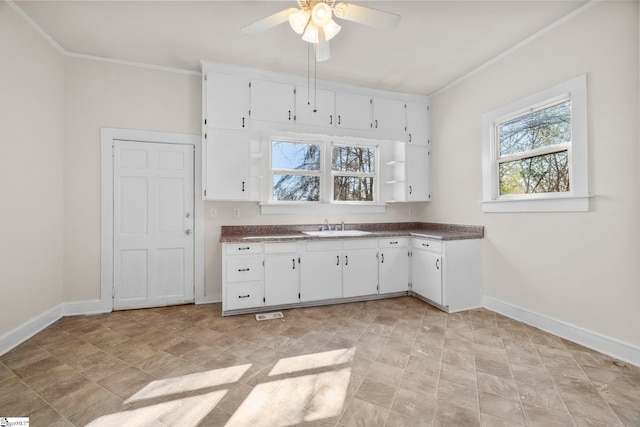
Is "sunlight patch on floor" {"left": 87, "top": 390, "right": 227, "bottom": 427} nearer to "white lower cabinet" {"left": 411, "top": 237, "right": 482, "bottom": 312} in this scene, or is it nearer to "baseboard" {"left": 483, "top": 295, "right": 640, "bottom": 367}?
"white lower cabinet" {"left": 411, "top": 237, "right": 482, "bottom": 312}

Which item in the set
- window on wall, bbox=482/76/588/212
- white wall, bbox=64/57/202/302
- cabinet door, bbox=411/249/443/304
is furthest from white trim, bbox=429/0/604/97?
white wall, bbox=64/57/202/302

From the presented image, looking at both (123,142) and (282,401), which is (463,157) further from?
(123,142)

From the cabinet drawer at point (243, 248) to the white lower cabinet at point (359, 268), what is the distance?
3.39ft

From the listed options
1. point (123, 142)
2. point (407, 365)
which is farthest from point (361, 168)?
point (123, 142)

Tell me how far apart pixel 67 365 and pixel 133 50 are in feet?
9.85

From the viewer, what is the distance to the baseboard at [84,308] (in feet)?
9.93

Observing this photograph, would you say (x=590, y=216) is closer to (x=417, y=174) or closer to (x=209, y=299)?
(x=417, y=174)

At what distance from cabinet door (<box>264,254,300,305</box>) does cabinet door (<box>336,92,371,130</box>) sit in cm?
191

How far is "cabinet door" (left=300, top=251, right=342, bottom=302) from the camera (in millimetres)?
3279

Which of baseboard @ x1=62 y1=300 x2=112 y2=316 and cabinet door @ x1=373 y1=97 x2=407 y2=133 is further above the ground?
cabinet door @ x1=373 y1=97 x2=407 y2=133

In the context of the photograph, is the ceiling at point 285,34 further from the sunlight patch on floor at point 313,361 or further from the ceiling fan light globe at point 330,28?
the sunlight patch on floor at point 313,361

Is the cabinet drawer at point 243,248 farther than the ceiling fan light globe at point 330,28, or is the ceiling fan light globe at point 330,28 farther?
the cabinet drawer at point 243,248

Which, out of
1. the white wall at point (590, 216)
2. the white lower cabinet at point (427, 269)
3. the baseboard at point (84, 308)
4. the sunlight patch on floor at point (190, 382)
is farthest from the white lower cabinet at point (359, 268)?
the baseboard at point (84, 308)

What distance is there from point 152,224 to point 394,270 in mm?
3016
